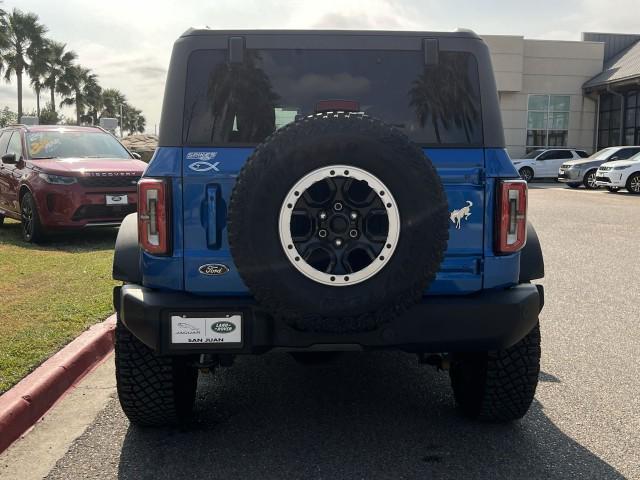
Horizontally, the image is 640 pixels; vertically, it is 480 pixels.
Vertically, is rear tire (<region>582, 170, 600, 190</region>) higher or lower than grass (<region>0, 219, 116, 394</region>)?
higher

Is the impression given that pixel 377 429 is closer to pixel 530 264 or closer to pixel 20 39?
pixel 530 264

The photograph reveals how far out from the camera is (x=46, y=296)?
5.90 meters

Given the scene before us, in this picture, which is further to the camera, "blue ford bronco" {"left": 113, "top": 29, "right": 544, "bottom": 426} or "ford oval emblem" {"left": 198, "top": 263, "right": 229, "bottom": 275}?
"ford oval emblem" {"left": 198, "top": 263, "right": 229, "bottom": 275}

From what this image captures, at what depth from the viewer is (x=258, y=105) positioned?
3.08 m

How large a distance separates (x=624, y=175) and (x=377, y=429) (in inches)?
758

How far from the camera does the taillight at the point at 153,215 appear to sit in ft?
9.55

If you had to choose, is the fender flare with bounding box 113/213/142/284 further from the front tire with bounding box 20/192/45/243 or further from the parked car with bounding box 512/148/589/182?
the parked car with bounding box 512/148/589/182

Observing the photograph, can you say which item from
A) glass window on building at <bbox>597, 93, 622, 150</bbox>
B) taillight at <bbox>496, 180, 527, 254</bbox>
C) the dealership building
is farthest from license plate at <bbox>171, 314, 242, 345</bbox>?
glass window on building at <bbox>597, 93, 622, 150</bbox>

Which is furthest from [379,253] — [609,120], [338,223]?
[609,120]

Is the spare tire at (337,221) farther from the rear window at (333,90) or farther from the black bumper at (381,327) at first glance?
the rear window at (333,90)

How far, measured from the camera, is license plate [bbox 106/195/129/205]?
9266 mm

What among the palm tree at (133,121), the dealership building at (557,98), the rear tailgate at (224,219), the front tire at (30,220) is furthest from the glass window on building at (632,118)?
the palm tree at (133,121)

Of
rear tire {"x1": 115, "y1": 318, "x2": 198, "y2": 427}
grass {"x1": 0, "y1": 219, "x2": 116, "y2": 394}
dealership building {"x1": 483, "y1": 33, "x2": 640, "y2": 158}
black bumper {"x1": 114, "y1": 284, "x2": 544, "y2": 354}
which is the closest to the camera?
black bumper {"x1": 114, "y1": 284, "x2": 544, "y2": 354}

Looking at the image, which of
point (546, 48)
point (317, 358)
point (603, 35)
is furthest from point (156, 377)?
point (603, 35)
